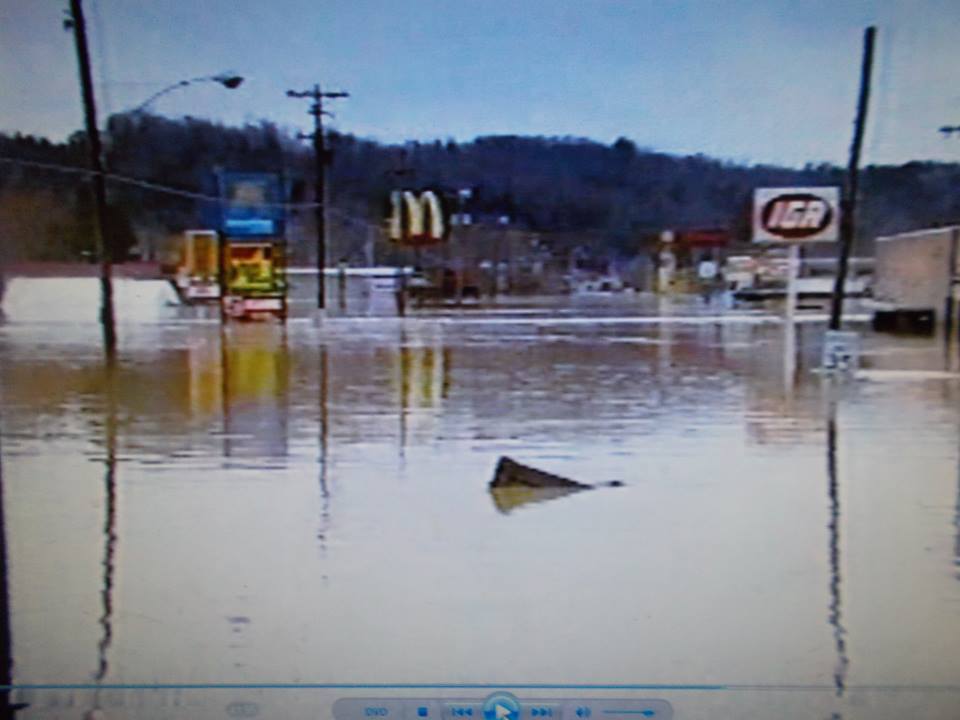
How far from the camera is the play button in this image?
4.31ft

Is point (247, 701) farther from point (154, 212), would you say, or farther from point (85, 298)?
point (85, 298)

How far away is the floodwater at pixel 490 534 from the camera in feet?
4.76

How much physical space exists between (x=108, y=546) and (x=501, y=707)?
1021 millimetres

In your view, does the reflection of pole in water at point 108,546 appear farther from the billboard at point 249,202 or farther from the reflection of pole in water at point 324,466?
the billboard at point 249,202

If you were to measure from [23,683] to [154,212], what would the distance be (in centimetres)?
132

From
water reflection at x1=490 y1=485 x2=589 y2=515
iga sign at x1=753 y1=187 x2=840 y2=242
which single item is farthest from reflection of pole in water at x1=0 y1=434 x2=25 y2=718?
iga sign at x1=753 y1=187 x2=840 y2=242

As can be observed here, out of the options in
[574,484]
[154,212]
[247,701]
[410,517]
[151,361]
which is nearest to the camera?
[247,701]

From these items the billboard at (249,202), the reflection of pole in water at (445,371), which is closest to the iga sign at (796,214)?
the billboard at (249,202)

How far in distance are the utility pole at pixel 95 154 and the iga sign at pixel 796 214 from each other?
1.46 m

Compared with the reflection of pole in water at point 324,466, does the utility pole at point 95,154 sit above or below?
above

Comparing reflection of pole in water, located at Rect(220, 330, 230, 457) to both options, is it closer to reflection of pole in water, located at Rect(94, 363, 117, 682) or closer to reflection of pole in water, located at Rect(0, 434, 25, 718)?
reflection of pole in water, located at Rect(94, 363, 117, 682)

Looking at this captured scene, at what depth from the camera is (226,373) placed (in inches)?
187

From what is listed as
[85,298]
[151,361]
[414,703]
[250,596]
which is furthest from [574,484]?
[151,361]

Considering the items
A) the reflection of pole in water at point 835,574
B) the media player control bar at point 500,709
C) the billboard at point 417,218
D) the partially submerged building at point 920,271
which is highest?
the billboard at point 417,218
